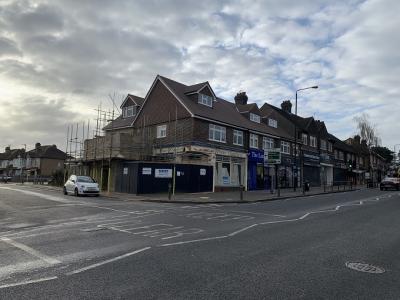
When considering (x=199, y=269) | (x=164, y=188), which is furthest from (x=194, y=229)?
(x=164, y=188)

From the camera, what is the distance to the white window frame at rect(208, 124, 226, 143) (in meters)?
32.5

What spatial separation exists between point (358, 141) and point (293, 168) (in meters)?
29.8

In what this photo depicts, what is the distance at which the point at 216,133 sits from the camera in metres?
33.2

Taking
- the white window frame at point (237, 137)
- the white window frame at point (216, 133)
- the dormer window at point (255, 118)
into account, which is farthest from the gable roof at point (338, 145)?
the white window frame at point (216, 133)

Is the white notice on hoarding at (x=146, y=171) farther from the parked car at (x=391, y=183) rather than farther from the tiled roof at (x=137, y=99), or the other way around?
the parked car at (x=391, y=183)

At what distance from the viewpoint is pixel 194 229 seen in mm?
11031

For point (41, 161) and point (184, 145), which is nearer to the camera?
point (184, 145)

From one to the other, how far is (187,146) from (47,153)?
6091cm

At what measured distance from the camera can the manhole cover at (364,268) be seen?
21.7 ft

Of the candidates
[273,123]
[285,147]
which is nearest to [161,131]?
[273,123]

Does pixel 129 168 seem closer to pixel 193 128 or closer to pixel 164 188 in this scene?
pixel 164 188

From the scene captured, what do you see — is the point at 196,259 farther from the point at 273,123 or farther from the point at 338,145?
the point at 338,145

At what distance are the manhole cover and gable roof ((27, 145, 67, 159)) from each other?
8277 cm

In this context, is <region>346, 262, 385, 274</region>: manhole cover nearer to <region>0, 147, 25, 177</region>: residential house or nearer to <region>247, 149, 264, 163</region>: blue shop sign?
<region>247, 149, 264, 163</region>: blue shop sign
